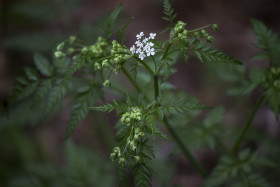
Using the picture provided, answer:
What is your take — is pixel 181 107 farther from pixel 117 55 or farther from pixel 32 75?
pixel 32 75

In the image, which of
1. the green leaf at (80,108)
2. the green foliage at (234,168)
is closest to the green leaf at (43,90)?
the green leaf at (80,108)

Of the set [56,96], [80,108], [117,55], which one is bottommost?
[80,108]

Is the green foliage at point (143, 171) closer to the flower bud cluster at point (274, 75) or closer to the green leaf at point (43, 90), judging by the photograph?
the green leaf at point (43, 90)

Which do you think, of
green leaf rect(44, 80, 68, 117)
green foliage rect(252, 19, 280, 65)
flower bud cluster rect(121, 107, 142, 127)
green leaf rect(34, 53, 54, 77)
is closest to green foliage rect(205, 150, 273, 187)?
green foliage rect(252, 19, 280, 65)

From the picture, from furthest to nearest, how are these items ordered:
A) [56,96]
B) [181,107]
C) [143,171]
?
1. [56,96]
2. [181,107]
3. [143,171]

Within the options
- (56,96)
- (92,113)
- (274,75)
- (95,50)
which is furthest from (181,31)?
(92,113)

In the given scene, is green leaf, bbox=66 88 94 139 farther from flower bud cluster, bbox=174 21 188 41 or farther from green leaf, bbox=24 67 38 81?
flower bud cluster, bbox=174 21 188 41
